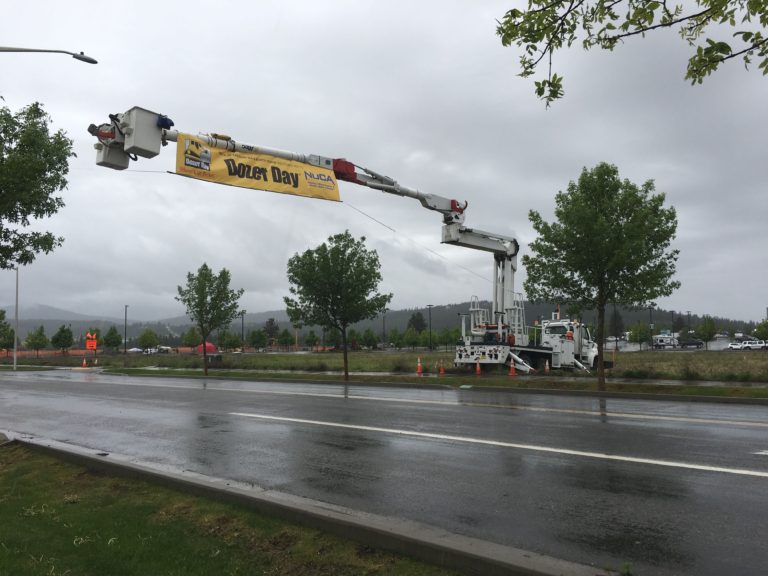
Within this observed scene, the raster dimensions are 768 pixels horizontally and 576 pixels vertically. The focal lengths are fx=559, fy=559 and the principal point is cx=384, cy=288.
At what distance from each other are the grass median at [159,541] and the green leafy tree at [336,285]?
1783 centimetres

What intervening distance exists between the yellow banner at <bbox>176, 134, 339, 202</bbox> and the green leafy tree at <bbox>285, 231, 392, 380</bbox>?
36.0 feet

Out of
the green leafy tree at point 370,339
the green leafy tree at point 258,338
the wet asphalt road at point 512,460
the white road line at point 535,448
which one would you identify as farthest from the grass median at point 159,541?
the green leafy tree at point 370,339

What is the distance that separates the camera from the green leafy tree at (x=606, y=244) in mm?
17250

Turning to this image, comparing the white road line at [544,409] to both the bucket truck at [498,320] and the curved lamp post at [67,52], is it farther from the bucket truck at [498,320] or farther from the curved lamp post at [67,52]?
the curved lamp post at [67,52]

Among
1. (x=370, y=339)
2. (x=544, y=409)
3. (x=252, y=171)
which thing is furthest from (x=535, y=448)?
(x=370, y=339)

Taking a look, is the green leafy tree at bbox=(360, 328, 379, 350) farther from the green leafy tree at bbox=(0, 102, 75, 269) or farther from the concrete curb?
the concrete curb

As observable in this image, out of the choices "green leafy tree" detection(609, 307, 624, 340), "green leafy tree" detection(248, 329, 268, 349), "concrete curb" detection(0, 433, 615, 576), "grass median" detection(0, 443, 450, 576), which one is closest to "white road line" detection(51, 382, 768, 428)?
"concrete curb" detection(0, 433, 615, 576)

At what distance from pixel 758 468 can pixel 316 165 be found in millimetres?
10766

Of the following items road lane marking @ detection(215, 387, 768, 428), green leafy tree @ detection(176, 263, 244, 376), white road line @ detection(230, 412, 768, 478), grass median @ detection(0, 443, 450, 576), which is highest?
green leafy tree @ detection(176, 263, 244, 376)

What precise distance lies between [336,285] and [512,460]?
55.9 feet

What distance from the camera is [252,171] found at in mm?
11438

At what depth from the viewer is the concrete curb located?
3713 millimetres

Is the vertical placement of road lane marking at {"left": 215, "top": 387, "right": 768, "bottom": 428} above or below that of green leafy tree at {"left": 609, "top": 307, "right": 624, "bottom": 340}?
below

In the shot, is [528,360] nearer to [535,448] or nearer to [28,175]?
[535,448]
